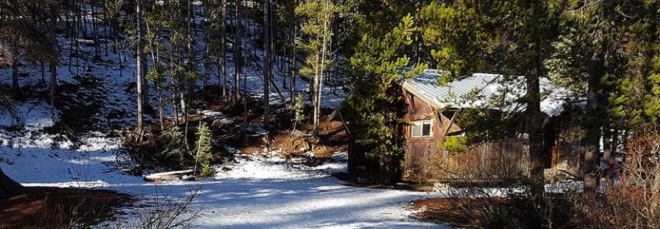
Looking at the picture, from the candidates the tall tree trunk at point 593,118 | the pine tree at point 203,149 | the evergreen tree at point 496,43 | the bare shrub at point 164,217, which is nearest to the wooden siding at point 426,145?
the evergreen tree at point 496,43

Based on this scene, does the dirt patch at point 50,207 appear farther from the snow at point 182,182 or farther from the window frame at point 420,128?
the window frame at point 420,128

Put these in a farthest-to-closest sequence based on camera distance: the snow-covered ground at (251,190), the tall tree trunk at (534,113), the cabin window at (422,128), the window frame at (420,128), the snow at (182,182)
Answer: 1. the cabin window at (422,128)
2. the window frame at (420,128)
3. the tall tree trunk at (534,113)
4. the snow at (182,182)
5. the snow-covered ground at (251,190)

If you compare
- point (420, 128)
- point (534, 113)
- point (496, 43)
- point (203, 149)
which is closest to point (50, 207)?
point (496, 43)

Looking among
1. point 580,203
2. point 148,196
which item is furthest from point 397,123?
point 580,203

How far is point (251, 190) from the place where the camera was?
56.3ft

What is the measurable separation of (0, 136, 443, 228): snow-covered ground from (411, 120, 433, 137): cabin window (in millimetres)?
3374

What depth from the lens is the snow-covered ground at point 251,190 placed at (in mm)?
11609

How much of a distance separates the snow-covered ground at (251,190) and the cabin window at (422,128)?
3374 mm

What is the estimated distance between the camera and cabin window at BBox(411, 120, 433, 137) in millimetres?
20500

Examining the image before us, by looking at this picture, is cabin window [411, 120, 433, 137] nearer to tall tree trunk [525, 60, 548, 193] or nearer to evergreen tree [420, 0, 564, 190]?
tall tree trunk [525, 60, 548, 193]

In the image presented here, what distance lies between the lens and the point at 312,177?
76.5 feet

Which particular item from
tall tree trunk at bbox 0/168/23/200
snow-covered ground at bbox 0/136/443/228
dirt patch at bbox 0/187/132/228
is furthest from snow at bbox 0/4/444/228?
tall tree trunk at bbox 0/168/23/200

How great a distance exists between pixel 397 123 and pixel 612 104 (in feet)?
31.4

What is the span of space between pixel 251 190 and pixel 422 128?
25.3ft
